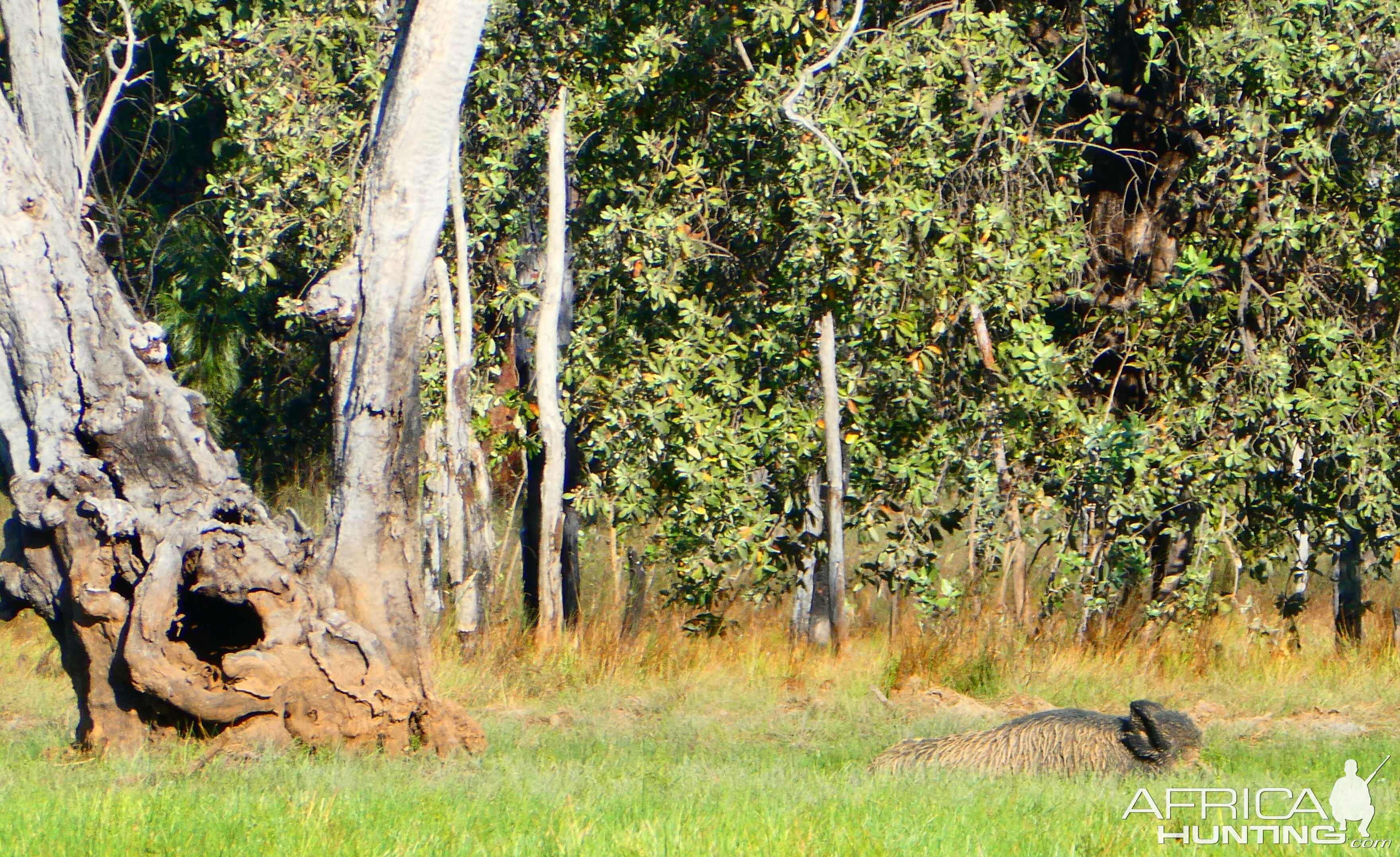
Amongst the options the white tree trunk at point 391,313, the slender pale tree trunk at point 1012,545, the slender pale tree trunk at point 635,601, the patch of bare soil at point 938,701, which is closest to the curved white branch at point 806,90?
the white tree trunk at point 391,313

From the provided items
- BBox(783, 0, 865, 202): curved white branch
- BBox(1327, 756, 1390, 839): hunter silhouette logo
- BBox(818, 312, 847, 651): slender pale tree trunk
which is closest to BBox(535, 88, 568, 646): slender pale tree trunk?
BBox(818, 312, 847, 651): slender pale tree trunk

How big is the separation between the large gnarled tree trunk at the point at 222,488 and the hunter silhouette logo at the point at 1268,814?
3.07 metres

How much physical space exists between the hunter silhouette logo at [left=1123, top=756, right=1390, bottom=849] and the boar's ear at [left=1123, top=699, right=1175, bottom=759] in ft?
1.84

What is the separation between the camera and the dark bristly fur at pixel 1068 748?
19.1 ft

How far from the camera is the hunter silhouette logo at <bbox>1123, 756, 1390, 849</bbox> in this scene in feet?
14.2

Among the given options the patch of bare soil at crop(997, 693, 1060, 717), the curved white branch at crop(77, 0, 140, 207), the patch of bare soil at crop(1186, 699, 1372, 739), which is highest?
the curved white branch at crop(77, 0, 140, 207)

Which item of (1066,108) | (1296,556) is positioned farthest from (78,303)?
(1296,556)

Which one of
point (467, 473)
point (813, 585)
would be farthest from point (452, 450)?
point (813, 585)

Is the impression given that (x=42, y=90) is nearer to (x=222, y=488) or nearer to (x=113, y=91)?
(x=222, y=488)

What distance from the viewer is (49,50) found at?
310 inches

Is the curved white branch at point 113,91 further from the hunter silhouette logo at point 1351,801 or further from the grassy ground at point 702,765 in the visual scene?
the hunter silhouette logo at point 1351,801

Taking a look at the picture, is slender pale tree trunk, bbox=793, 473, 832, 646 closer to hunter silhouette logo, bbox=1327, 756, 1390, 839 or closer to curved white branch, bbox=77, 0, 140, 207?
hunter silhouette logo, bbox=1327, 756, 1390, 839

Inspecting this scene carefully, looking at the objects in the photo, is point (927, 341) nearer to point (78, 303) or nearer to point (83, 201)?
point (78, 303)

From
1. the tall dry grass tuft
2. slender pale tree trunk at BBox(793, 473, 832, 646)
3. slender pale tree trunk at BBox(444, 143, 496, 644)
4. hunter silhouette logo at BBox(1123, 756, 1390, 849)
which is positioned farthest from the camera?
slender pale tree trunk at BBox(444, 143, 496, 644)
